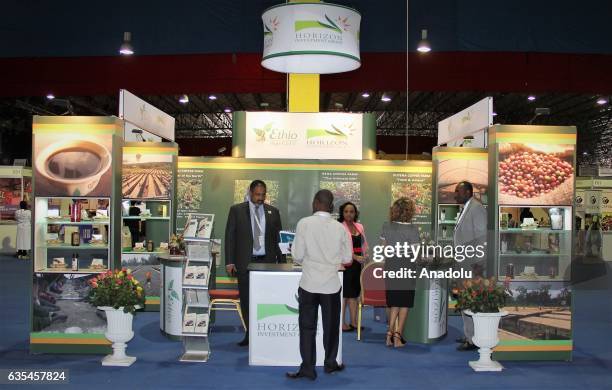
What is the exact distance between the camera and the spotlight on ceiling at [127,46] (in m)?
6.96

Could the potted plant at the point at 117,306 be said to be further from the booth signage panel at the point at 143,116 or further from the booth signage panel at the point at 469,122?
the booth signage panel at the point at 469,122

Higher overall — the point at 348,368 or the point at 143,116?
the point at 143,116

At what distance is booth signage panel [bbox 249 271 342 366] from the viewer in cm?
499

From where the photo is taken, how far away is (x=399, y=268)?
597 cm

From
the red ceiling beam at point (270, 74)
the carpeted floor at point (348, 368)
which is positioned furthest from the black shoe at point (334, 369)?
the red ceiling beam at point (270, 74)

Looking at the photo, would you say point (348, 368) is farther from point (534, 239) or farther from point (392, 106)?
point (392, 106)

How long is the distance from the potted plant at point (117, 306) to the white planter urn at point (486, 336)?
2.73 metres

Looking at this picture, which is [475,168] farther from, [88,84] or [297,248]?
[88,84]

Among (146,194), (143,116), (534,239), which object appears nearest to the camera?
(534,239)

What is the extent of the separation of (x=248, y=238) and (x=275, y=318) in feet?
3.05

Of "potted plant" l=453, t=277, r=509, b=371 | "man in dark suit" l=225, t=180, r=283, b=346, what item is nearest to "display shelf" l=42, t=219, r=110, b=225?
"man in dark suit" l=225, t=180, r=283, b=346

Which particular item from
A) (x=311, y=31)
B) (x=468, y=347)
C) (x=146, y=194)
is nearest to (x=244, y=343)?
(x=468, y=347)

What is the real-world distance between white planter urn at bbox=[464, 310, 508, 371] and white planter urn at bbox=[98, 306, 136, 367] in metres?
2.76

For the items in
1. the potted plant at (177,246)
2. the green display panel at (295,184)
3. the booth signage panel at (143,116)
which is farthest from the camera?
the green display panel at (295,184)
